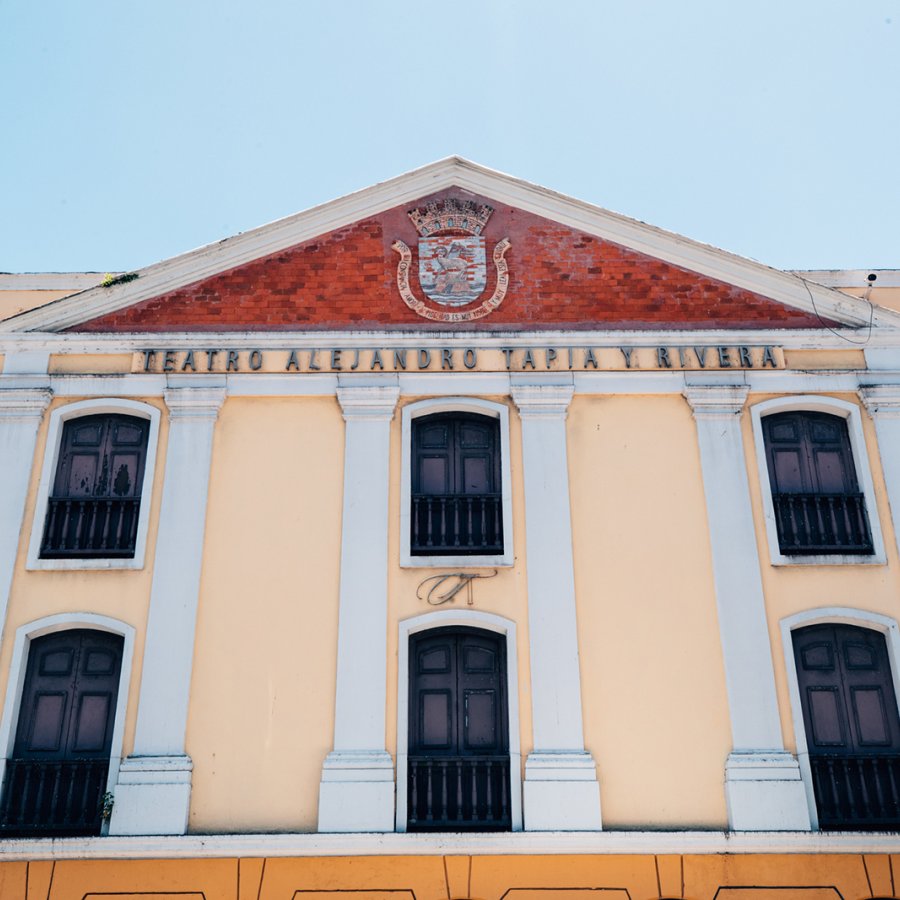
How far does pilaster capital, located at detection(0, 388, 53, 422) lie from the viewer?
1218 cm

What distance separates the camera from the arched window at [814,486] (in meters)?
11.8

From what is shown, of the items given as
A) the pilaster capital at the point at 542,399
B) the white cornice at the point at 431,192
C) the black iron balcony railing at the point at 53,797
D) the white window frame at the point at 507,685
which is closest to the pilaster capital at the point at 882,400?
the white cornice at the point at 431,192

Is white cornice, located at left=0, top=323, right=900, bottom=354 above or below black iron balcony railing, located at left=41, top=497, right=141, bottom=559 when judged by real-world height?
above

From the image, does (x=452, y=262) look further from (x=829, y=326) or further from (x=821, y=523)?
(x=821, y=523)

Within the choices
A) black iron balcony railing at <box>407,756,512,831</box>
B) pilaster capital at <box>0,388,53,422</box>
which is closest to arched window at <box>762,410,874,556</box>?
black iron balcony railing at <box>407,756,512,831</box>

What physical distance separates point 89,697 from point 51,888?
1.97 metres

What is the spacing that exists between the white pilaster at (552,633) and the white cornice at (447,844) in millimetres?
221

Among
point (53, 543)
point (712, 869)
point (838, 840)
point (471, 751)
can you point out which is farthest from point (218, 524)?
point (838, 840)

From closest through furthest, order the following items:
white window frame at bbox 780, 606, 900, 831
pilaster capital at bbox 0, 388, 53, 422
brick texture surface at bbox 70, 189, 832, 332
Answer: white window frame at bbox 780, 606, 900, 831 < pilaster capital at bbox 0, 388, 53, 422 < brick texture surface at bbox 70, 189, 832, 332

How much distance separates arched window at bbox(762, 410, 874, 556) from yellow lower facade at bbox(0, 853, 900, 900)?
3480 millimetres

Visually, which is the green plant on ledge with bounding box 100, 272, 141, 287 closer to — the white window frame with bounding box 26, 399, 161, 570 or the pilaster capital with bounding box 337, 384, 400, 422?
the white window frame with bounding box 26, 399, 161, 570

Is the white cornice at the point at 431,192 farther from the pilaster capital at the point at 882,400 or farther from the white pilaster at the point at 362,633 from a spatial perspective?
the white pilaster at the point at 362,633

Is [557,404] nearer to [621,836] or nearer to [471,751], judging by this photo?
[471,751]

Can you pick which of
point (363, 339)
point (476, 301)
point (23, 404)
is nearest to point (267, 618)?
point (363, 339)
